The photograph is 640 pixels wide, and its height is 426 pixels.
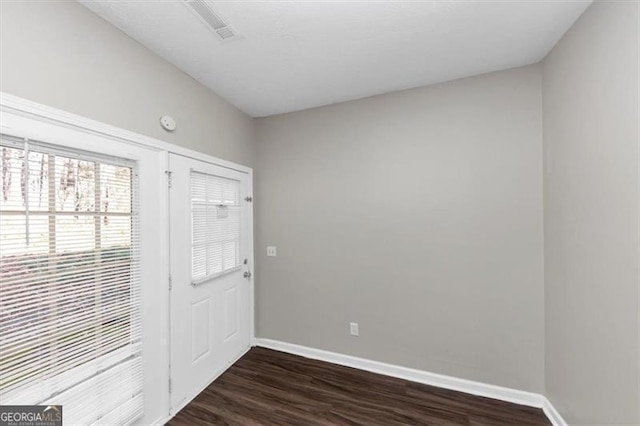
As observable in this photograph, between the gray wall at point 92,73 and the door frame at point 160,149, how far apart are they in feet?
0.14

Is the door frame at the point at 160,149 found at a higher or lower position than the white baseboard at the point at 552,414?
higher

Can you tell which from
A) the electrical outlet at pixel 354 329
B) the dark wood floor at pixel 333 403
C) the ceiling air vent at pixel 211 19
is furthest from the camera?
the electrical outlet at pixel 354 329

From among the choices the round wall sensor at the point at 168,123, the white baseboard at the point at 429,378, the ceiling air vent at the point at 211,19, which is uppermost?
the ceiling air vent at the point at 211,19

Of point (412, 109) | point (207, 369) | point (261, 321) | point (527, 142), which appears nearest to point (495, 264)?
point (527, 142)

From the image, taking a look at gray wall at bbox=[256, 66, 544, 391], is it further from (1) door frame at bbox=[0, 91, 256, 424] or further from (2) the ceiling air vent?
(2) the ceiling air vent

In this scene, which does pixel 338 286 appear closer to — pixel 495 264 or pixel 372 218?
pixel 372 218

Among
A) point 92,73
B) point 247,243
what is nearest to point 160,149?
point 92,73

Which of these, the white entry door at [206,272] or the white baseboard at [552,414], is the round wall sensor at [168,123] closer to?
the white entry door at [206,272]

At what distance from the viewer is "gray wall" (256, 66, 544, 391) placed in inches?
81.7

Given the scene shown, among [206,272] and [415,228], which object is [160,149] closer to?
[206,272]

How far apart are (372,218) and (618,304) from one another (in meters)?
1.65

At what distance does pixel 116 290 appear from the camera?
1.63 meters

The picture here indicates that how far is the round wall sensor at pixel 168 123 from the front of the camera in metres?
1.89

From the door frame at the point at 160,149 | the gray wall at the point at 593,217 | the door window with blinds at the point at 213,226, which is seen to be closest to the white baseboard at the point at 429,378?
the gray wall at the point at 593,217
